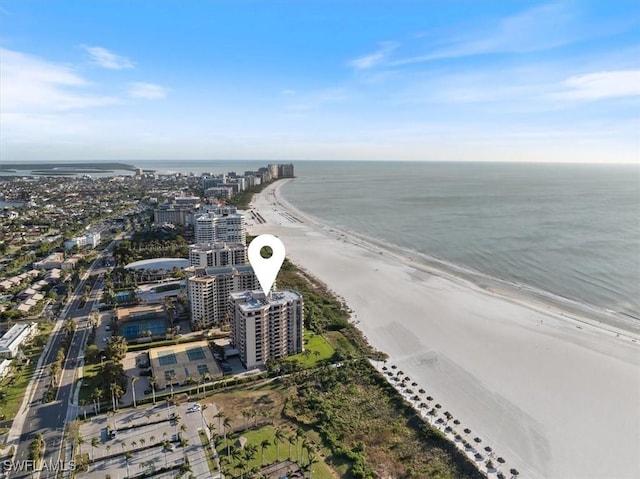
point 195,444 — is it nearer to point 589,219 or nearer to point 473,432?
point 473,432

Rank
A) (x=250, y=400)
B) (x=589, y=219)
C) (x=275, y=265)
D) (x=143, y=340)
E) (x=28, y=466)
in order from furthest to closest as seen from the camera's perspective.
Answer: (x=589, y=219)
(x=143, y=340)
(x=275, y=265)
(x=250, y=400)
(x=28, y=466)

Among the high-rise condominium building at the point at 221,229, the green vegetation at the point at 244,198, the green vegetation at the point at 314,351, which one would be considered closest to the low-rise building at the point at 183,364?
the green vegetation at the point at 314,351

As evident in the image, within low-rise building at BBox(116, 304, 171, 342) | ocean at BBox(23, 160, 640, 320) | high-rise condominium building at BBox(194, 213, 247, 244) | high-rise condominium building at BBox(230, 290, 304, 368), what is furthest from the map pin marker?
high-rise condominium building at BBox(194, 213, 247, 244)

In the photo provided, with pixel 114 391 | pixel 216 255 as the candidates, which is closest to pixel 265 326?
pixel 114 391

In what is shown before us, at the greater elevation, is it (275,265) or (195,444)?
(275,265)

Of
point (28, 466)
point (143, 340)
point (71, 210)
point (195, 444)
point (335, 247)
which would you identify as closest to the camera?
point (28, 466)

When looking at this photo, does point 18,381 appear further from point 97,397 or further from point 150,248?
point 150,248

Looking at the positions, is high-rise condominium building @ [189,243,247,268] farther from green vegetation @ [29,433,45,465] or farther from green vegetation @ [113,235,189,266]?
green vegetation @ [29,433,45,465]

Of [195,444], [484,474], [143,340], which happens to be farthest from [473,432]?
[143,340]
